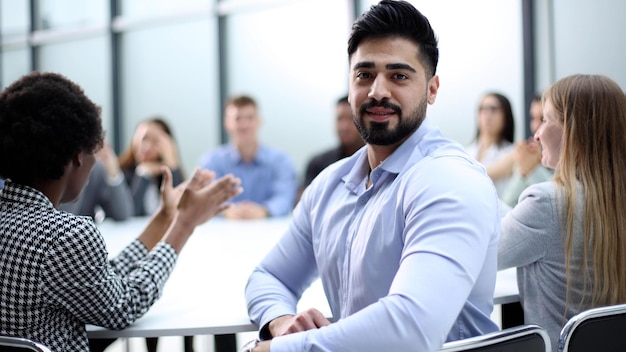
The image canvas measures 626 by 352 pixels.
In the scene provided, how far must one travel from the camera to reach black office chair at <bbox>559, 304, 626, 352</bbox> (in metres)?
1.51

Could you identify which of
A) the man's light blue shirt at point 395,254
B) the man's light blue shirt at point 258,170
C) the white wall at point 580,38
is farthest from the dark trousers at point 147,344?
the white wall at point 580,38

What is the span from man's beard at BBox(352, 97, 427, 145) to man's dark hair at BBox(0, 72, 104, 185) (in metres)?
0.66

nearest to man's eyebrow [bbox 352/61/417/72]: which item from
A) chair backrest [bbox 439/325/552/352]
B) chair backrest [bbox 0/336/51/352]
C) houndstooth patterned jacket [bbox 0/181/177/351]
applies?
chair backrest [bbox 439/325/552/352]

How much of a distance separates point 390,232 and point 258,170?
3506 mm

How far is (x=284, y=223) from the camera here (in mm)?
4055

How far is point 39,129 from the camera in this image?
1620 millimetres

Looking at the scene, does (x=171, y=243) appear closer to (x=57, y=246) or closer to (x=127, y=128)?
(x=57, y=246)

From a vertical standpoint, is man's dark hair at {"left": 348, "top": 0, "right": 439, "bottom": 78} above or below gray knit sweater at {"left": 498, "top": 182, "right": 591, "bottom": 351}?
above

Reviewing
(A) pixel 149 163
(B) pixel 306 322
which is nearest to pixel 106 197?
(A) pixel 149 163

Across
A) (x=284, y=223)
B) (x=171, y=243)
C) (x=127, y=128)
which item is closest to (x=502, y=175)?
(x=284, y=223)

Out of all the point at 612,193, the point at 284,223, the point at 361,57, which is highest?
the point at 361,57

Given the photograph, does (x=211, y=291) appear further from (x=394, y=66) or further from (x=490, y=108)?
(x=490, y=108)

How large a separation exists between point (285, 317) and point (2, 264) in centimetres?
63

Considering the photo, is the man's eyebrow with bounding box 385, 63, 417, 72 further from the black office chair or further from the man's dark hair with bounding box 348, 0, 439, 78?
the black office chair
